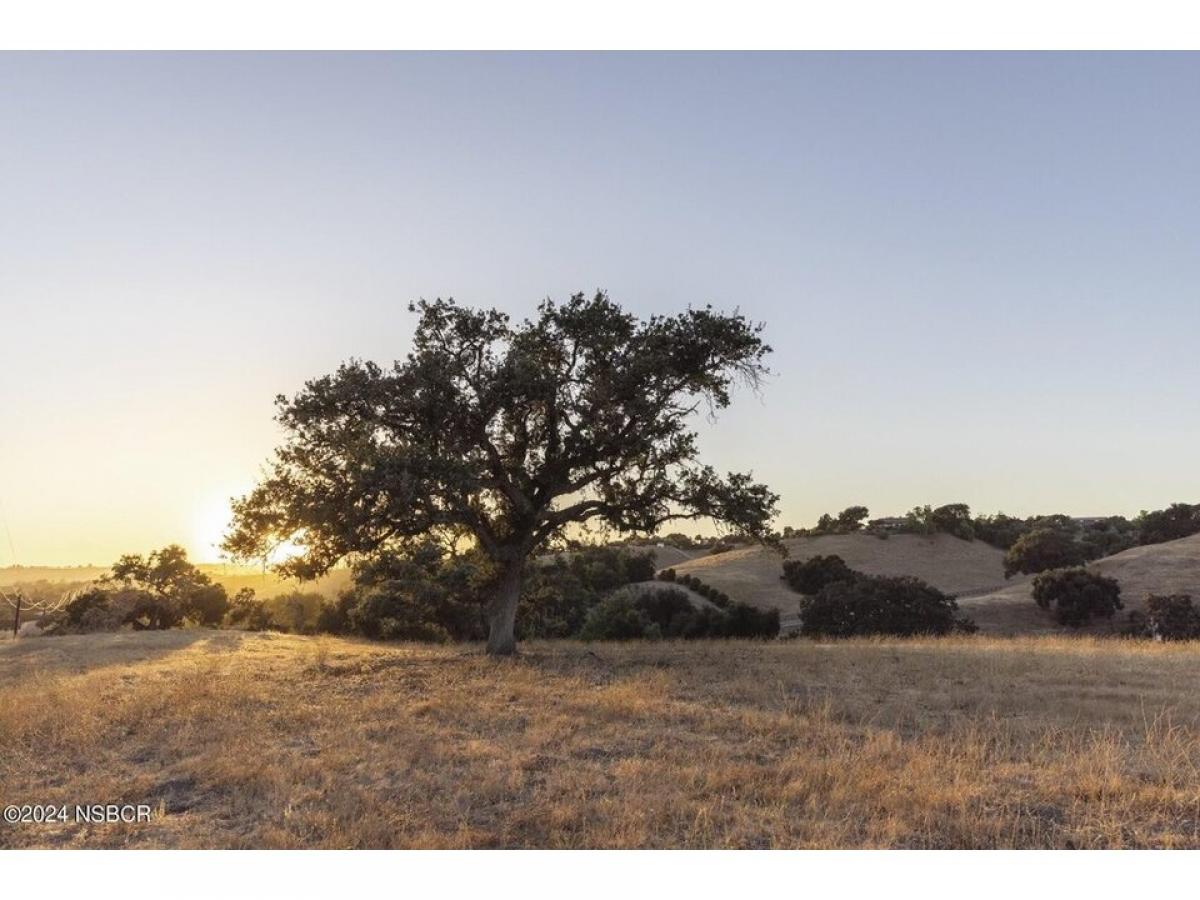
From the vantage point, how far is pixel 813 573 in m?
71.1

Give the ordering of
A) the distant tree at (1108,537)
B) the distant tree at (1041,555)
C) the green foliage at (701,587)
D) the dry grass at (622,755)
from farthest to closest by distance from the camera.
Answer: the distant tree at (1108,537) < the distant tree at (1041,555) < the green foliage at (701,587) < the dry grass at (622,755)

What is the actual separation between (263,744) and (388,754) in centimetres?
231

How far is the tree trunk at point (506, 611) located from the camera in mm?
26938

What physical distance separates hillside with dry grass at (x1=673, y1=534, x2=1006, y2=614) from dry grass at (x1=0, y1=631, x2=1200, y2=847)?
45.9m

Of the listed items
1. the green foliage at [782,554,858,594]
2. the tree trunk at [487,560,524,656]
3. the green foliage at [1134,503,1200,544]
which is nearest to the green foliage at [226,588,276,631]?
the tree trunk at [487,560,524,656]

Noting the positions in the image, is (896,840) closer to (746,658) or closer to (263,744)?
(263,744)

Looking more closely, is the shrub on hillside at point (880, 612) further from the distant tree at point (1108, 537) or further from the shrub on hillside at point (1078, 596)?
the distant tree at point (1108, 537)

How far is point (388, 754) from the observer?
11977 millimetres

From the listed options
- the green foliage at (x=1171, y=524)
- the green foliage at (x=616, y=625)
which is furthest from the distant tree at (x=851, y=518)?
the green foliage at (x=616, y=625)

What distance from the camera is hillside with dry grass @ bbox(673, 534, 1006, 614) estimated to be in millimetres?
69438

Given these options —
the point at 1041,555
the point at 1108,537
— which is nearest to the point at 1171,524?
the point at 1108,537

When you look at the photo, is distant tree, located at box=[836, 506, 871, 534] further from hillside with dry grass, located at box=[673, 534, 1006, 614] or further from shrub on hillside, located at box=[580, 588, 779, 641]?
shrub on hillside, located at box=[580, 588, 779, 641]

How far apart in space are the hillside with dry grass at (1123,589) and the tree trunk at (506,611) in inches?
1463

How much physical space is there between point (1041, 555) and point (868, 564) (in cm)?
1501
